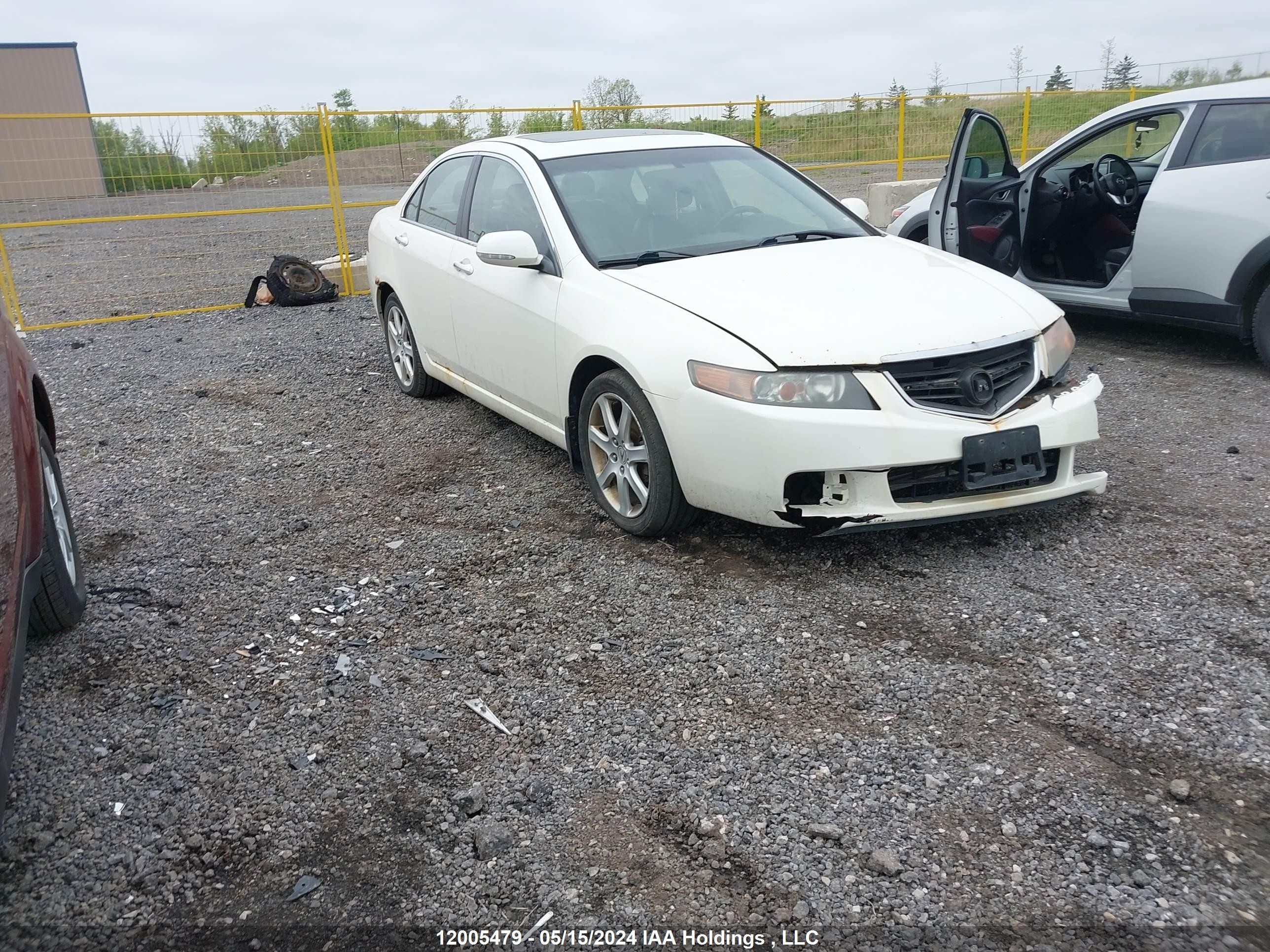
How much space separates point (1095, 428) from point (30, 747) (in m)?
3.95

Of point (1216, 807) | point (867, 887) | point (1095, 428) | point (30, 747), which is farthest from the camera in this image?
point (1095, 428)

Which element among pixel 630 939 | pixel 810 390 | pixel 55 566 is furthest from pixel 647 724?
pixel 55 566

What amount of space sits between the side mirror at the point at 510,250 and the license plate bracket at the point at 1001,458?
208 centimetres

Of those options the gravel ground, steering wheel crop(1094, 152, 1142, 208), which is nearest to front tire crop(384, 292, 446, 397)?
the gravel ground

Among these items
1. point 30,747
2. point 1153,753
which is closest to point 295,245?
point 30,747

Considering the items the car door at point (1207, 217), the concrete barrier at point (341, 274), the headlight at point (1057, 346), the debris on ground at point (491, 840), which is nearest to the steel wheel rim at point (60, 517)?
the debris on ground at point (491, 840)

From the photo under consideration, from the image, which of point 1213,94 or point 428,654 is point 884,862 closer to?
point 428,654

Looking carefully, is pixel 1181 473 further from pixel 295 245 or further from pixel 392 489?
pixel 295 245

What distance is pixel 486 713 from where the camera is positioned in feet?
10.2

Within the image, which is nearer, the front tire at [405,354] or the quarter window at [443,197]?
the quarter window at [443,197]

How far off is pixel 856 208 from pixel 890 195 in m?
8.57

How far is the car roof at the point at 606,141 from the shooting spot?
17.2ft

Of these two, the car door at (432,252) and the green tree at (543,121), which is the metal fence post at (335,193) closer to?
the green tree at (543,121)

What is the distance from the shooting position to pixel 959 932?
85.7 inches
